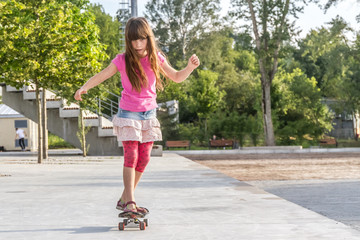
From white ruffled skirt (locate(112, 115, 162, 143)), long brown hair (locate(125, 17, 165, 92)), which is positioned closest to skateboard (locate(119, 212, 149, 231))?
white ruffled skirt (locate(112, 115, 162, 143))

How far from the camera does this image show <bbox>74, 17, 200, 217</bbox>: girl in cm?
500

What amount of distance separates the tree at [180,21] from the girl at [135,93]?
169ft

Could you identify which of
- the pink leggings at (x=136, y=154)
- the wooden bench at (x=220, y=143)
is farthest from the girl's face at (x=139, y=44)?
the wooden bench at (x=220, y=143)

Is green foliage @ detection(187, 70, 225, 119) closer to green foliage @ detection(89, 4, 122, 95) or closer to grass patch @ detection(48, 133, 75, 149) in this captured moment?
grass patch @ detection(48, 133, 75, 149)

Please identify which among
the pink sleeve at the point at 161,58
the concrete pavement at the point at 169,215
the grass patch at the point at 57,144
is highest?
the pink sleeve at the point at 161,58

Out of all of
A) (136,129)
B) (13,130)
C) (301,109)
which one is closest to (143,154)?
(136,129)

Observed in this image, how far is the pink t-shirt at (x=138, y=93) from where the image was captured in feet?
16.6

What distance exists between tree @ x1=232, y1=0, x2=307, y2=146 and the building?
1463cm

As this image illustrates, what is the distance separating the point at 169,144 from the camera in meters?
31.5

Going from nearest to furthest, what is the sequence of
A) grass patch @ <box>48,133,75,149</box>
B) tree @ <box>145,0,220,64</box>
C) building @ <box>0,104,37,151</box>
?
building @ <box>0,104,37,151</box> < grass patch @ <box>48,133,75,149</box> < tree @ <box>145,0,220,64</box>

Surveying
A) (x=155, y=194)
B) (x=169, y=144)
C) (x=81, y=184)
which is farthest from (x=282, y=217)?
(x=169, y=144)

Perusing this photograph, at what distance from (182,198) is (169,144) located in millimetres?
24136

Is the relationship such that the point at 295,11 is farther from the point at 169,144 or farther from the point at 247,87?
the point at 247,87

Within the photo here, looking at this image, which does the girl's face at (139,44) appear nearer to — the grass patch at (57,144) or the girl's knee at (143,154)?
the girl's knee at (143,154)
